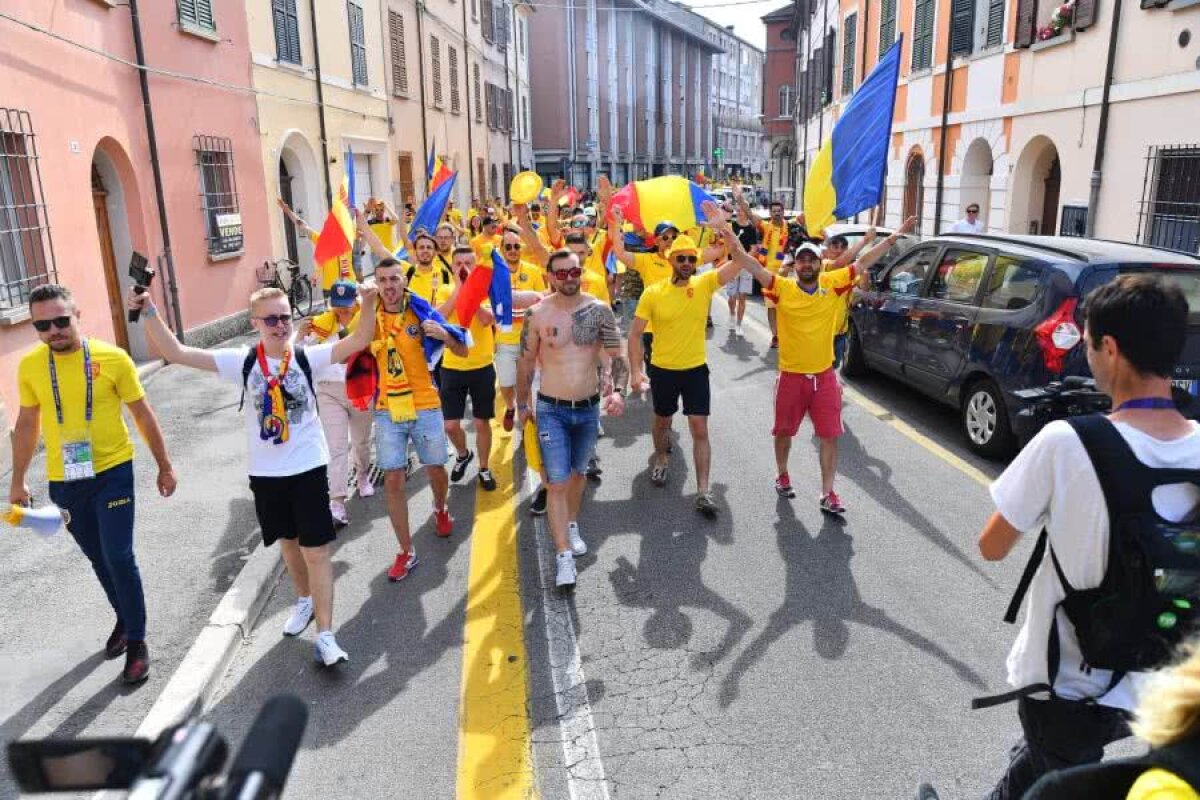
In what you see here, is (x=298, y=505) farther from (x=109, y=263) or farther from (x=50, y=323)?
(x=109, y=263)

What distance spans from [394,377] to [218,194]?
925cm

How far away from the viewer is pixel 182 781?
1038mm

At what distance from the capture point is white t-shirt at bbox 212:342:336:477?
Answer: 4.10 metres

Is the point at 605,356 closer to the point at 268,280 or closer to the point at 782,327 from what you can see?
the point at 782,327

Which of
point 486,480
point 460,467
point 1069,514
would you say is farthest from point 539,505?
point 1069,514

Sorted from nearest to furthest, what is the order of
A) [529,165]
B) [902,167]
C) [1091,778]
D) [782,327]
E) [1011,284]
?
[1091,778], [782,327], [1011,284], [902,167], [529,165]

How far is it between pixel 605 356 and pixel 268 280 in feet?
34.2

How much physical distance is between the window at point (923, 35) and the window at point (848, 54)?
14.5ft

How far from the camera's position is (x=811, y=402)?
Answer: 6070 millimetres

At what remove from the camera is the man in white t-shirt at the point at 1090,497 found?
2.12 metres

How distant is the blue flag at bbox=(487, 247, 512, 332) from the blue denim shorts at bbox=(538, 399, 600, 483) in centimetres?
136

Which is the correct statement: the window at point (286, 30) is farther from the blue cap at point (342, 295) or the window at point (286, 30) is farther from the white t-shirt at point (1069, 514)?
the white t-shirt at point (1069, 514)

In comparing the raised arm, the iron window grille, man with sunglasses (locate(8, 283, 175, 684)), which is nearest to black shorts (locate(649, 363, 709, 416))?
the raised arm

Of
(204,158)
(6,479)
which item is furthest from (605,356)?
(204,158)
